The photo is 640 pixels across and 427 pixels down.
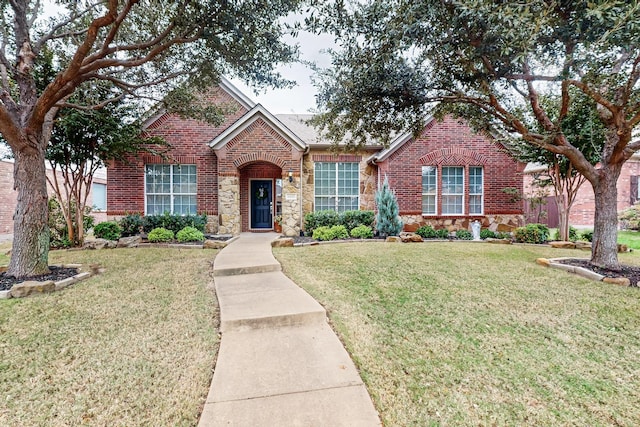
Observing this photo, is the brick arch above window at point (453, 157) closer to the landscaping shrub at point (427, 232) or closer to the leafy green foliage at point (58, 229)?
the landscaping shrub at point (427, 232)

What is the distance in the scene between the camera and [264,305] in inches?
160

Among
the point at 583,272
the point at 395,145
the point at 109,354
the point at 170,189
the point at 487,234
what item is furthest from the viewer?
the point at 170,189

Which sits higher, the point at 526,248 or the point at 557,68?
the point at 557,68

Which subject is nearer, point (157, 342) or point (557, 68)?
point (157, 342)

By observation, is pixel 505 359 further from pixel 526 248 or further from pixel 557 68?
pixel 526 248

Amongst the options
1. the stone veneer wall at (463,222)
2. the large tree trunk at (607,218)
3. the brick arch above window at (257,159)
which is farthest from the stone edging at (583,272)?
the brick arch above window at (257,159)

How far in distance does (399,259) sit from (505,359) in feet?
13.4

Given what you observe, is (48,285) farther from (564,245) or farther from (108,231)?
(564,245)

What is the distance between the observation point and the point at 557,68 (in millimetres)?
5520

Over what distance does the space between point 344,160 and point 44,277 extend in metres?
9.96

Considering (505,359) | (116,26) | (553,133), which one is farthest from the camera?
(553,133)

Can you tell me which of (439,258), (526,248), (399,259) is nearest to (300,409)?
(399,259)

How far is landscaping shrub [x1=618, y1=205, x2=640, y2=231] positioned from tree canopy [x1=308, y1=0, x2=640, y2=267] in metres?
10.9

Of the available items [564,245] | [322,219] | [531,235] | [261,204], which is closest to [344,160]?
[322,219]
